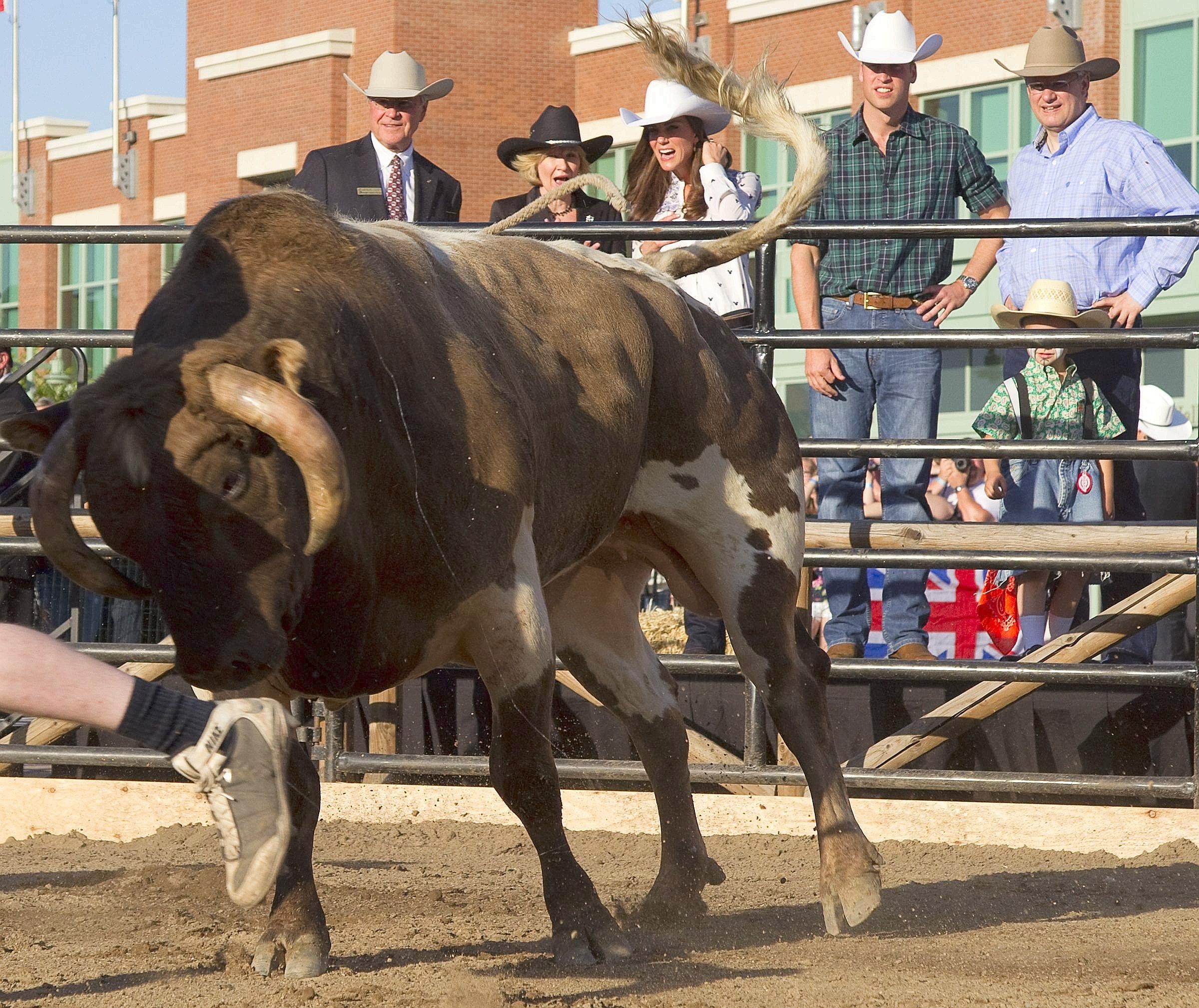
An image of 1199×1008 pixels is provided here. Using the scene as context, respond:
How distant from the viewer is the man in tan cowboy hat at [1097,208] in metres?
6.33

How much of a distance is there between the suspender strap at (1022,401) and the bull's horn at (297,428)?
3.90m

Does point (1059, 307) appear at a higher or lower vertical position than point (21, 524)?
higher

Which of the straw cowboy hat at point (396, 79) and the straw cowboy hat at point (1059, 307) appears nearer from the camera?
the straw cowboy hat at point (1059, 307)

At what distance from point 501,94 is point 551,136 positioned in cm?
1976

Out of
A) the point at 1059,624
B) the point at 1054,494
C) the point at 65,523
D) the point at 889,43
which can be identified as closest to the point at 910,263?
the point at 889,43

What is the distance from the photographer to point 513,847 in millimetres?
5660

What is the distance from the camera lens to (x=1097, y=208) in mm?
6684

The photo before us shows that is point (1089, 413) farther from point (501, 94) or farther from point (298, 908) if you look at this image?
point (501, 94)

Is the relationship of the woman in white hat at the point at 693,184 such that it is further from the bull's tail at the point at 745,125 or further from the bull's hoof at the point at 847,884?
the bull's hoof at the point at 847,884

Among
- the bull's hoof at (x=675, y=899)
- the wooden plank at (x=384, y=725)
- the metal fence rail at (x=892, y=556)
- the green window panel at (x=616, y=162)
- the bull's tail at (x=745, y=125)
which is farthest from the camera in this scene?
the green window panel at (x=616, y=162)

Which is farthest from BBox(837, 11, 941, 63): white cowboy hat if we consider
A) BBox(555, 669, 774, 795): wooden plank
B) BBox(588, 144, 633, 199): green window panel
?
BBox(588, 144, 633, 199): green window panel

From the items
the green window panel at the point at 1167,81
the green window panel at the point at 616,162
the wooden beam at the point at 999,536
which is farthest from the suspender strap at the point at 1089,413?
the green window panel at the point at 616,162

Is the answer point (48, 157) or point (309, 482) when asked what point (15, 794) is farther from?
point (48, 157)

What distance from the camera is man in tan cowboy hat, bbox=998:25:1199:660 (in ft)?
20.8
